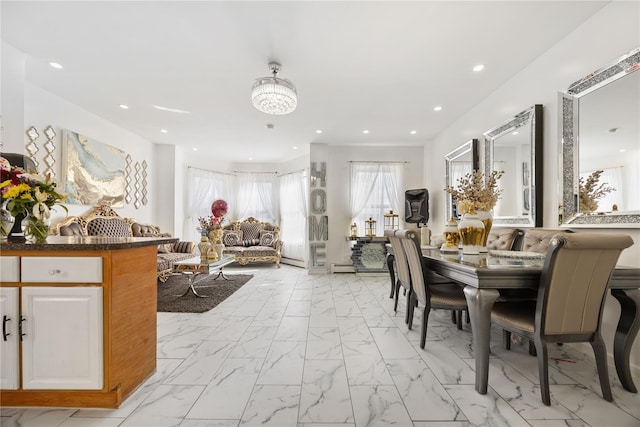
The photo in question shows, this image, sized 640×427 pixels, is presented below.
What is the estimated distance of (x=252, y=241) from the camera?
21.7ft

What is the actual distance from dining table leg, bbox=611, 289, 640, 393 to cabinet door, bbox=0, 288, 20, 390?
11.3ft

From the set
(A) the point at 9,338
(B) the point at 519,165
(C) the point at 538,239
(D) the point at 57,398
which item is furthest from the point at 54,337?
(B) the point at 519,165

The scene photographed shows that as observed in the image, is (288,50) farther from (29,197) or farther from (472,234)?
(472,234)

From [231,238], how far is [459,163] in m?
5.10

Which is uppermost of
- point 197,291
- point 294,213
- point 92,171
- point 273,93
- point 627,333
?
point 273,93

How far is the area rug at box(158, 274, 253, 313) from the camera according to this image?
3.30 m

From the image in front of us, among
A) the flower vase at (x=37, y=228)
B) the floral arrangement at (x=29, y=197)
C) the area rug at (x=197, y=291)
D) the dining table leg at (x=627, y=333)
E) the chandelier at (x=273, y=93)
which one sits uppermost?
the chandelier at (x=273, y=93)

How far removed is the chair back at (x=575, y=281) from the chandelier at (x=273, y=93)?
240 centimetres

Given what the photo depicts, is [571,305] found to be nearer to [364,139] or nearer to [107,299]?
[107,299]

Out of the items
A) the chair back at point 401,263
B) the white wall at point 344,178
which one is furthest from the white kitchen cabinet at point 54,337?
the white wall at point 344,178

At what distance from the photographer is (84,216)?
4.09 metres

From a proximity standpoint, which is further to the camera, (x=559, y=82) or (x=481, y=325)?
Result: (x=559, y=82)

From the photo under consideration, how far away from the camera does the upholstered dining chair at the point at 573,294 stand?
54.8 inches

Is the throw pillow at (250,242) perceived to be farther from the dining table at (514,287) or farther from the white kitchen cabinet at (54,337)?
the dining table at (514,287)
